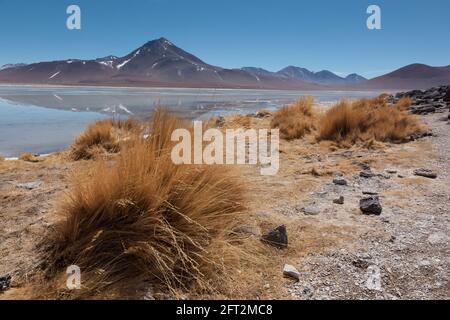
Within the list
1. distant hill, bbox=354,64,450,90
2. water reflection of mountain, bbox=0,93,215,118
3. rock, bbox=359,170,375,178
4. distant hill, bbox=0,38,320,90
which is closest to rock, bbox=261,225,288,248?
rock, bbox=359,170,375,178

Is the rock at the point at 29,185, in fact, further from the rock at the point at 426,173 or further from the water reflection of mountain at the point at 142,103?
the rock at the point at 426,173

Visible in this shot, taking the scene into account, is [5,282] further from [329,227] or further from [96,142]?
[96,142]

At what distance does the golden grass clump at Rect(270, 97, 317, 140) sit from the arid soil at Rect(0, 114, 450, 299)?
7.65 feet

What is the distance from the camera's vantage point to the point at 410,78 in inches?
3903

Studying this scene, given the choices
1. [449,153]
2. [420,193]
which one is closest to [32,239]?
[420,193]

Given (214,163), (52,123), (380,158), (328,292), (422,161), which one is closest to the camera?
(328,292)

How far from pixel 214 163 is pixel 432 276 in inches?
58.3

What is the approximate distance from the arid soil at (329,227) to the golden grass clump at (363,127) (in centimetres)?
164

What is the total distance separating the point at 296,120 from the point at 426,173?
370 cm

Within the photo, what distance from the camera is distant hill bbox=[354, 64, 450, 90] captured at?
308ft

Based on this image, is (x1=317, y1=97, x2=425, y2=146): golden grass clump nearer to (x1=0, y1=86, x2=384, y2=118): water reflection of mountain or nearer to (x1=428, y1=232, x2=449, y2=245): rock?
(x1=0, y1=86, x2=384, y2=118): water reflection of mountain

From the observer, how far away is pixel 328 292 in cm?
186

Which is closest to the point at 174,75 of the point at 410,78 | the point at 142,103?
the point at 410,78
